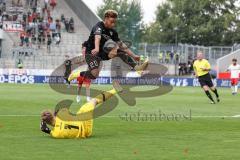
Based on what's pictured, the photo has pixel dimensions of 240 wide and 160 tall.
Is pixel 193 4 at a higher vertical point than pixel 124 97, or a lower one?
higher

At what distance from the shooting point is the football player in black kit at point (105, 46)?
1419cm

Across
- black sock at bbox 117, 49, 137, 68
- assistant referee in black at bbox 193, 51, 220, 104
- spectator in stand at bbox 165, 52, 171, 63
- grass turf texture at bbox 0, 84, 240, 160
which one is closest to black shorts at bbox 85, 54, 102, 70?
black sock at bbox 117, 49, 137, 68

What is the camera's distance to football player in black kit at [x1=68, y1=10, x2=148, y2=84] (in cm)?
1419

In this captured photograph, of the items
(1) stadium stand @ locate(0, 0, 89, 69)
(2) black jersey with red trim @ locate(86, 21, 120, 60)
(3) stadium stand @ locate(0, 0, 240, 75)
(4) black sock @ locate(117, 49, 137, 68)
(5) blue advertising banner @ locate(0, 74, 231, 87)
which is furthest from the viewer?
(3) stadium stand @ locate(0, 0, 240, 75)

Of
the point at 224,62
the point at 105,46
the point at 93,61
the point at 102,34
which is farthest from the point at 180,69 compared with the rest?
the point at 102,34

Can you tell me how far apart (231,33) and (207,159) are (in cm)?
9034

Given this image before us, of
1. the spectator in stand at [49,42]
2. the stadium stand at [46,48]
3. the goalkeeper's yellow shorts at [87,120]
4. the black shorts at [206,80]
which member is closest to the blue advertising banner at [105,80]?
the stadium stand at [46,48]

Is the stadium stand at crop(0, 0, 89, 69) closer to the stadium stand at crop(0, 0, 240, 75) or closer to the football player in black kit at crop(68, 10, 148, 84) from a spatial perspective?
the stadium stand at crop(0, 0, 240, 75)

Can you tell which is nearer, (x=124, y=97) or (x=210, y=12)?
(x=124, y=97)

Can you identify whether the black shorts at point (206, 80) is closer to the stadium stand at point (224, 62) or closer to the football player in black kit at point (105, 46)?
the football player in black kit at point (105, 46)

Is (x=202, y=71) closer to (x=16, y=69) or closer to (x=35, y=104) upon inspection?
(x=35, y=104)

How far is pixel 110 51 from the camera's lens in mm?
15734

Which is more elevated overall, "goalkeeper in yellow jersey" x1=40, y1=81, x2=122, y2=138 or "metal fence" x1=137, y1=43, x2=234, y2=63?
"metal fence" x1=137, y1=43, x2=234, y2=63

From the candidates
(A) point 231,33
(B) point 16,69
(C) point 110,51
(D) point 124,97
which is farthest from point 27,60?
(A) point 231,33
